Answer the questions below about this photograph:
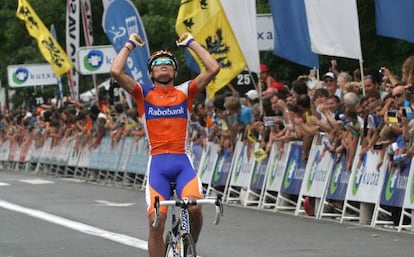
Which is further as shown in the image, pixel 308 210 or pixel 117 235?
pixel 308 210

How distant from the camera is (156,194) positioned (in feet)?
35.1

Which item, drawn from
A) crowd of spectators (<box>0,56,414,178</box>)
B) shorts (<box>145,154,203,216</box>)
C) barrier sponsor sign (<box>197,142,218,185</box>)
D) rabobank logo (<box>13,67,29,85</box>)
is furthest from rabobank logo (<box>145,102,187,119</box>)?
rabobank logo (<box>13,67,29,85</box>)

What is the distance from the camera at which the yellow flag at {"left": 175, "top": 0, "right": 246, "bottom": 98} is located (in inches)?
856

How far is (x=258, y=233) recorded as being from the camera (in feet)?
53.1

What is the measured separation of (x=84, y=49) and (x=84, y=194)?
9890 millimetres

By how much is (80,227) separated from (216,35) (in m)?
5.86

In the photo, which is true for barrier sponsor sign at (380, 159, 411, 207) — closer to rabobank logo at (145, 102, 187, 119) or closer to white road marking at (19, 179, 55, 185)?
rabobank logo at (145, 102, 187, 119)

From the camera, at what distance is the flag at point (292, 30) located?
70.8ft

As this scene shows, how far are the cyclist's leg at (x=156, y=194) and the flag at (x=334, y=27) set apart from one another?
28.6 ft

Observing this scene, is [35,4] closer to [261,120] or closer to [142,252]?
[261,120]

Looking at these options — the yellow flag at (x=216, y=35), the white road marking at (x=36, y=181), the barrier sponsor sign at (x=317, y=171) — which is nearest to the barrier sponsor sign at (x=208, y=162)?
the yellow flag at (x=216, y=35)

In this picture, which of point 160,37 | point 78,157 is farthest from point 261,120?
point 160,37

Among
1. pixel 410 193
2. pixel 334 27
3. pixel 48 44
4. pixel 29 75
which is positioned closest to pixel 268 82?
pixel 334 27

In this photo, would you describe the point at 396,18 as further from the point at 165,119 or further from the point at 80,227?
the point at 165,119
